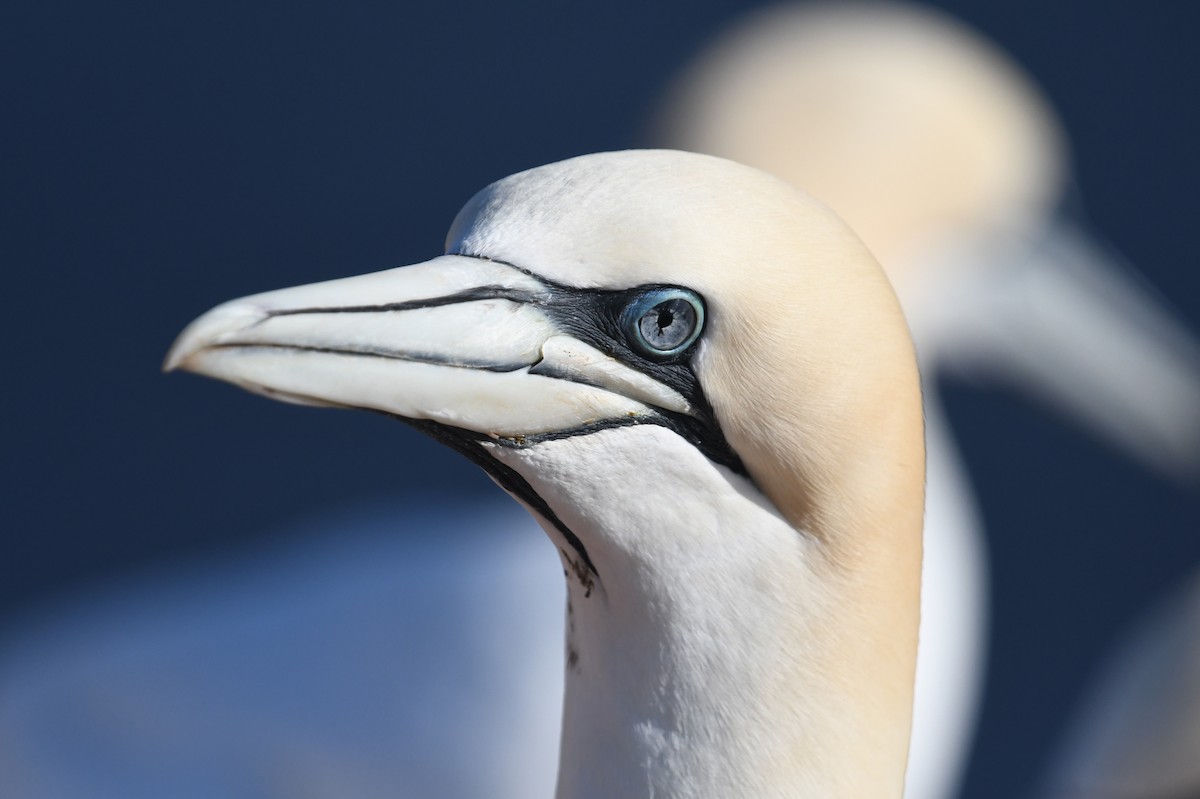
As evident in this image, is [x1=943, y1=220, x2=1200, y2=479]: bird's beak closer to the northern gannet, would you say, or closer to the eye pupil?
the northern gannet

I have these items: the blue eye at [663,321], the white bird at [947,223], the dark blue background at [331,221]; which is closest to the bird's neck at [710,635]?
the blue eye at [663,321]

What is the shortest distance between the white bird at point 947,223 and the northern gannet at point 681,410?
2.28m

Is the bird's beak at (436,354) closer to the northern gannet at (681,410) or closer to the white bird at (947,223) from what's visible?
the northern gannet at (681,410)

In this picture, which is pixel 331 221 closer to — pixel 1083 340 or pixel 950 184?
pixel 950 184

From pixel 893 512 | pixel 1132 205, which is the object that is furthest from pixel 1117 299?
pixel 893 512

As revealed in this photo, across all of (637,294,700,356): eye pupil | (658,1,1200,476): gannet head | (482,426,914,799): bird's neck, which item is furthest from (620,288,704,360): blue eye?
(658,1,1200,476): gannet head

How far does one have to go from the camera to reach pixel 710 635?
1.79m

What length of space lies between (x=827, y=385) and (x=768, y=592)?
0.91 feet

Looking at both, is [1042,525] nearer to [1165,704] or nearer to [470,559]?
[1165,704]

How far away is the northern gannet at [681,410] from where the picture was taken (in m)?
1.67

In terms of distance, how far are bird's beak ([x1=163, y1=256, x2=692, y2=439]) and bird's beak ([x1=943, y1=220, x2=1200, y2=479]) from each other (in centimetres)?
362

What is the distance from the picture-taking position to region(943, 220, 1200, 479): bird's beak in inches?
207

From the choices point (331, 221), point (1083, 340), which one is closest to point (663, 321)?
point (1083, 340)

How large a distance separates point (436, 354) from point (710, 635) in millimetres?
494
